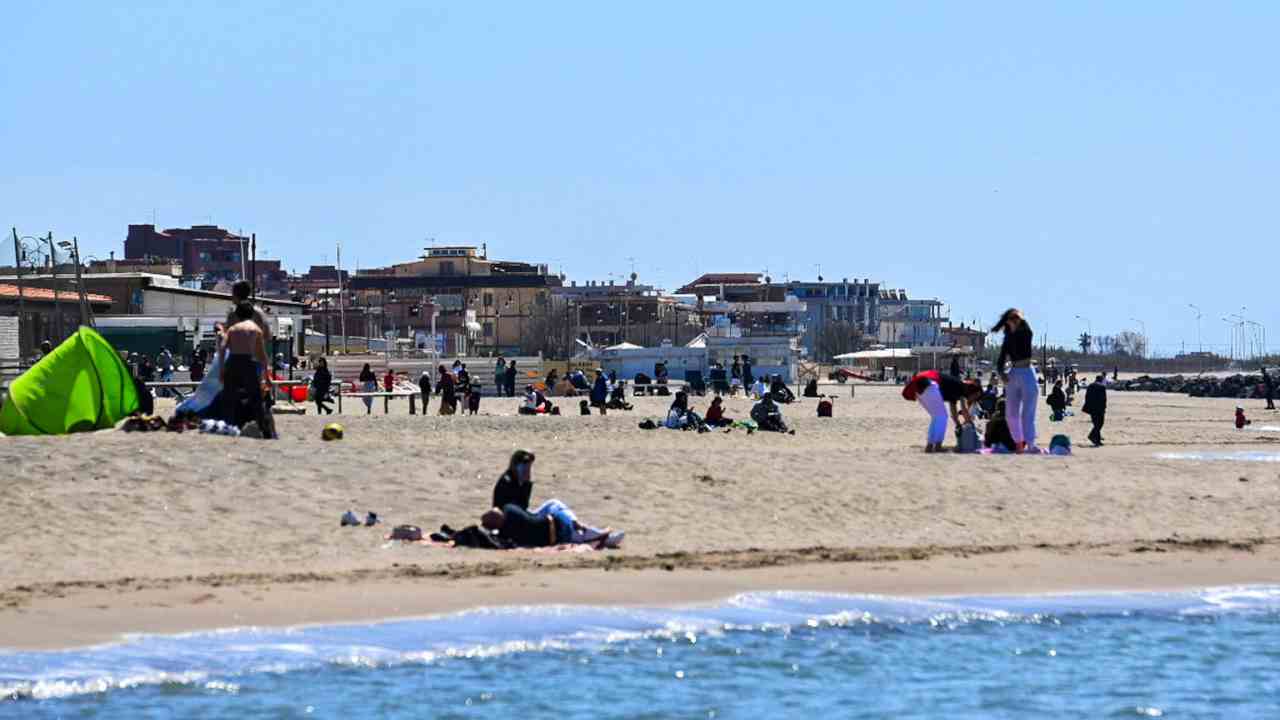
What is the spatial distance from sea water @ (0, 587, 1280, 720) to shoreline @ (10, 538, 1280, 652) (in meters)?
0.28

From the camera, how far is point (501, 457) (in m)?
17.6

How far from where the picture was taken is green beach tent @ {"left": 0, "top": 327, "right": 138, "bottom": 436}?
18.1 meters

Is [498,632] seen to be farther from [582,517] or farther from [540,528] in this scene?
[582,517]

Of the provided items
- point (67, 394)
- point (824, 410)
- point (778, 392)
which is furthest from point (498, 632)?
point (778, 392)

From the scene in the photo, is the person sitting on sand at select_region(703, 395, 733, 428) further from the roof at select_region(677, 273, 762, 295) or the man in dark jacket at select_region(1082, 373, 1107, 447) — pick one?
the roof at select_region(677, 273, 762, 295)

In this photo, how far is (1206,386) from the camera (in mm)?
82000

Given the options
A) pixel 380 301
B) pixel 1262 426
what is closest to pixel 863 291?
pixel 380 301

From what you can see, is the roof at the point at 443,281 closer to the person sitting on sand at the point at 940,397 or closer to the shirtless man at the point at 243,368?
the person sitting on sand at the point at 940,397

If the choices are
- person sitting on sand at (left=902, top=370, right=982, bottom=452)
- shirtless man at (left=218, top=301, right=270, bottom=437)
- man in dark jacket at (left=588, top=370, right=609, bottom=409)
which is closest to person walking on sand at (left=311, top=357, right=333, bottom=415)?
man in dark jacket at (left=588, top=370, right=609, bottom=409)

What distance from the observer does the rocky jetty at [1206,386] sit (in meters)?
74.4

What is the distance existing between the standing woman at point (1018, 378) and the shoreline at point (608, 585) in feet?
16.1

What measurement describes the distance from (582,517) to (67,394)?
5472 millimetres

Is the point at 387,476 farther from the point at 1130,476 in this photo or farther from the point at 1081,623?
the point at 1130,476

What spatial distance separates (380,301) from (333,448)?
11812 cm
